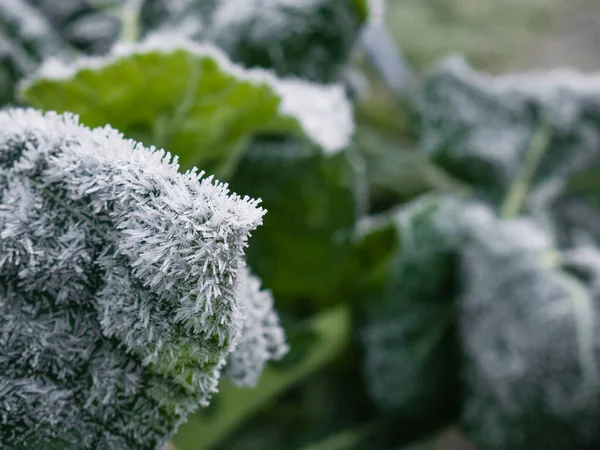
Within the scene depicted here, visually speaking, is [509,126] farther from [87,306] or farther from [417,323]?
[87,306]

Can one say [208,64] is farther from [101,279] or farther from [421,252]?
[421,252]

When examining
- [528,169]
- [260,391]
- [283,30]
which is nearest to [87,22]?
[283,30]

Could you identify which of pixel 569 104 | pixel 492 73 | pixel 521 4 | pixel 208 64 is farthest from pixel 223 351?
pixel 521 4

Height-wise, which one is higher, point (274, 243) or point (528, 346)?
point (274, 243)

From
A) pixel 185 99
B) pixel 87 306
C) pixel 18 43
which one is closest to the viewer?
pixel 87 306

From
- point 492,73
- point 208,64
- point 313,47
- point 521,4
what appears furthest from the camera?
point 521,4

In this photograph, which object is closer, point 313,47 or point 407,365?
point 313,47

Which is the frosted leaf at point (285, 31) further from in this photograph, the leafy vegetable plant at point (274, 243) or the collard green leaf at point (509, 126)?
the collard green leaf at point (509, 126)
